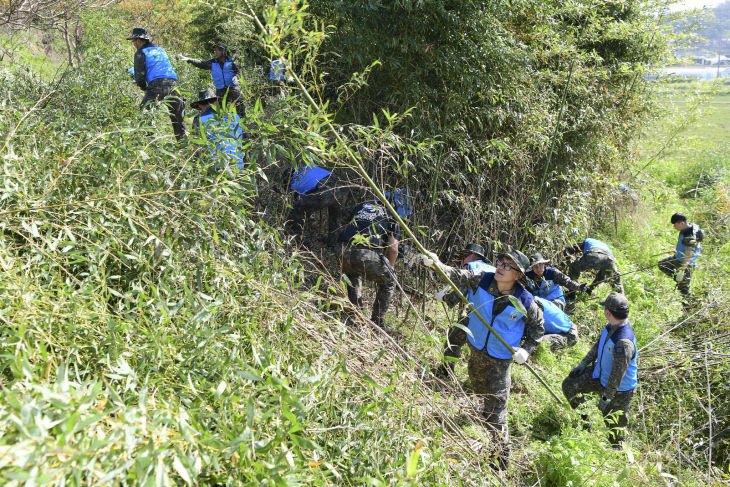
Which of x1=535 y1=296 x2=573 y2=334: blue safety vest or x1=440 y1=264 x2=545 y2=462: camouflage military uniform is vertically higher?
x1=440 y1=264 x2=545 y2=462: camouflage military uniform

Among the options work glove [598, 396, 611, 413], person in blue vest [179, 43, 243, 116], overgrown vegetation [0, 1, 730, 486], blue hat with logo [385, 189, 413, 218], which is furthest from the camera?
person in blue vest [179, 43, 243, 116]

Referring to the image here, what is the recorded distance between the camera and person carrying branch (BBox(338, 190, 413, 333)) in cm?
489

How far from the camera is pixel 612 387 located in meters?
4.28

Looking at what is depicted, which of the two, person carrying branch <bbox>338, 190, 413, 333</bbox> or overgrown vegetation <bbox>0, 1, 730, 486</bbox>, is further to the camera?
person carrying branch <bbox>338, 190, 413, 333</bbox>

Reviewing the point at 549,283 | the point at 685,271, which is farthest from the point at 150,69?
the point at 685,271

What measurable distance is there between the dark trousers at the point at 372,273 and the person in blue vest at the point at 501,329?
3.33ft

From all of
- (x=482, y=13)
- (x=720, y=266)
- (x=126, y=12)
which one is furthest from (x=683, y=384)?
(x=126, y=12)

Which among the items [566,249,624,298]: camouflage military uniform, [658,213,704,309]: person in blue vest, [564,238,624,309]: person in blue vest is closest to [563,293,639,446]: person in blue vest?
[564,238,624,309]: person in blue vest

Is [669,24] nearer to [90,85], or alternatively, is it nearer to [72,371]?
[90,85]

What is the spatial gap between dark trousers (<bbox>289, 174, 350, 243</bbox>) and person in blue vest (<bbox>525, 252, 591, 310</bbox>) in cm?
223

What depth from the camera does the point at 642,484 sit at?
3.29 meters

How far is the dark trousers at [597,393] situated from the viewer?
444 cm

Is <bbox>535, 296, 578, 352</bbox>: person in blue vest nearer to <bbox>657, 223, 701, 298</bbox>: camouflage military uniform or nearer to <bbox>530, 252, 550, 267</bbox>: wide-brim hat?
<bbox>530, 252, 550, 267</bbox>: wide-brim hat

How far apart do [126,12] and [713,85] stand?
13.7 m
